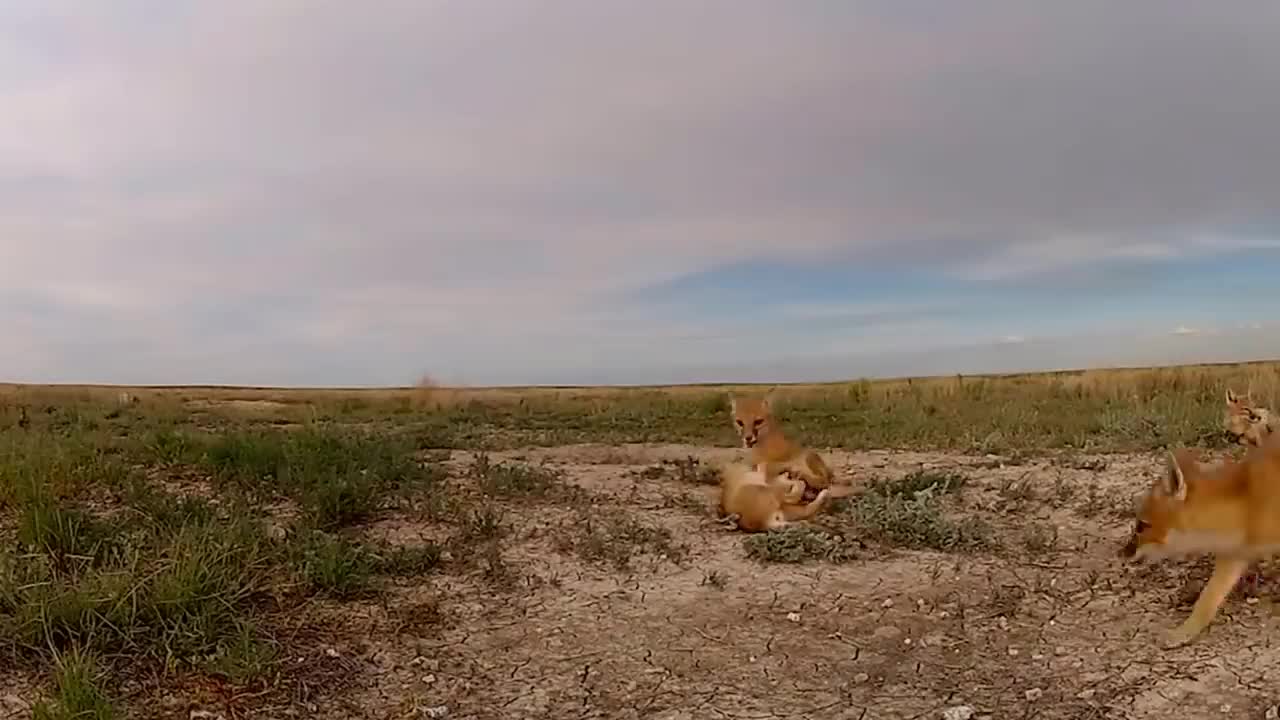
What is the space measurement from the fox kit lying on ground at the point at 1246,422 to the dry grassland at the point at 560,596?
1.23 meters

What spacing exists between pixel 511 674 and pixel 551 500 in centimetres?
252

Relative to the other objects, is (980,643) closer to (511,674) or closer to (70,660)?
(511,674)

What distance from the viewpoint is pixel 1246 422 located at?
9234 mm

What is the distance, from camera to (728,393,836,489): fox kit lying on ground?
7434 mm

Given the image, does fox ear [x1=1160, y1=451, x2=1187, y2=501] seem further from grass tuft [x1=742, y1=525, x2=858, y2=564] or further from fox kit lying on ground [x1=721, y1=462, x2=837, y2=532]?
fox kit lying on ground [x1=721, y1=462, x2=837, y2=532]

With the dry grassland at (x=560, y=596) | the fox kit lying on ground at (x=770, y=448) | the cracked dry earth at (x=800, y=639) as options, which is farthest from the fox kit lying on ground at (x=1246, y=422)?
the fox kit lying on ground at (x=770, y=448)

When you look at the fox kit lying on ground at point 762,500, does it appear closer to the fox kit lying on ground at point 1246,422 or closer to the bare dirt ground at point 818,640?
the bare dirt ground at point 818,640

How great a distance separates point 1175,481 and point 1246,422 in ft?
17.1

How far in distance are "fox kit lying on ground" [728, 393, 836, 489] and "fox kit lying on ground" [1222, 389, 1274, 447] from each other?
3.90m

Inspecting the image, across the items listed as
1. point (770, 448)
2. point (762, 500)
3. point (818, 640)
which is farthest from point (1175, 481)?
point (770, 448)

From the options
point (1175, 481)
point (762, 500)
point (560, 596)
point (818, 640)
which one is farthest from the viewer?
point (762, 500)

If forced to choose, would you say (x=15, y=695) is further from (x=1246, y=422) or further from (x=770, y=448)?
(x=1246, y=422)

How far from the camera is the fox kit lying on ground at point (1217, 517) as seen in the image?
463 centimetres

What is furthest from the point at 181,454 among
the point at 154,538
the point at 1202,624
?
the point at 1202,624
